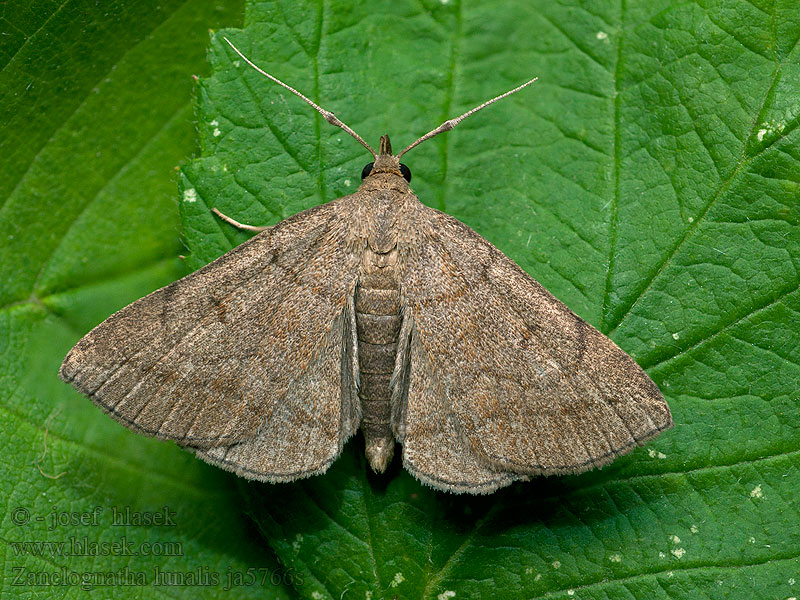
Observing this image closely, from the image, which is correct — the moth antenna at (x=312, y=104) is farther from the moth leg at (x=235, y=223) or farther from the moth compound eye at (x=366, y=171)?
the moth leg at (x=235, y=223)

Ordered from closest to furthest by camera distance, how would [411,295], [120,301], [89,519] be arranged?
[411,295]
[89,519]
[120,301]

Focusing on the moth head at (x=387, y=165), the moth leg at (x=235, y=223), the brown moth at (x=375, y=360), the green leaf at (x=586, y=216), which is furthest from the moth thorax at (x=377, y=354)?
the moth leg at (x=235, y=223)

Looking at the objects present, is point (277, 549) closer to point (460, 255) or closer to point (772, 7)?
point (460, 255)

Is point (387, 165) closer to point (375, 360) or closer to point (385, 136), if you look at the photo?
point (385, 136)

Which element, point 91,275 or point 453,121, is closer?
point 453,121

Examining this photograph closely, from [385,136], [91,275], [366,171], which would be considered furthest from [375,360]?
[91,275]

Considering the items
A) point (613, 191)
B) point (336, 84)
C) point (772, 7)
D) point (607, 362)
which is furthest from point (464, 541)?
point (772, 7)

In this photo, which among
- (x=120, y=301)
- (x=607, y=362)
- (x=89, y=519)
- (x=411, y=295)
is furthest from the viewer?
(x=120, y=301)
